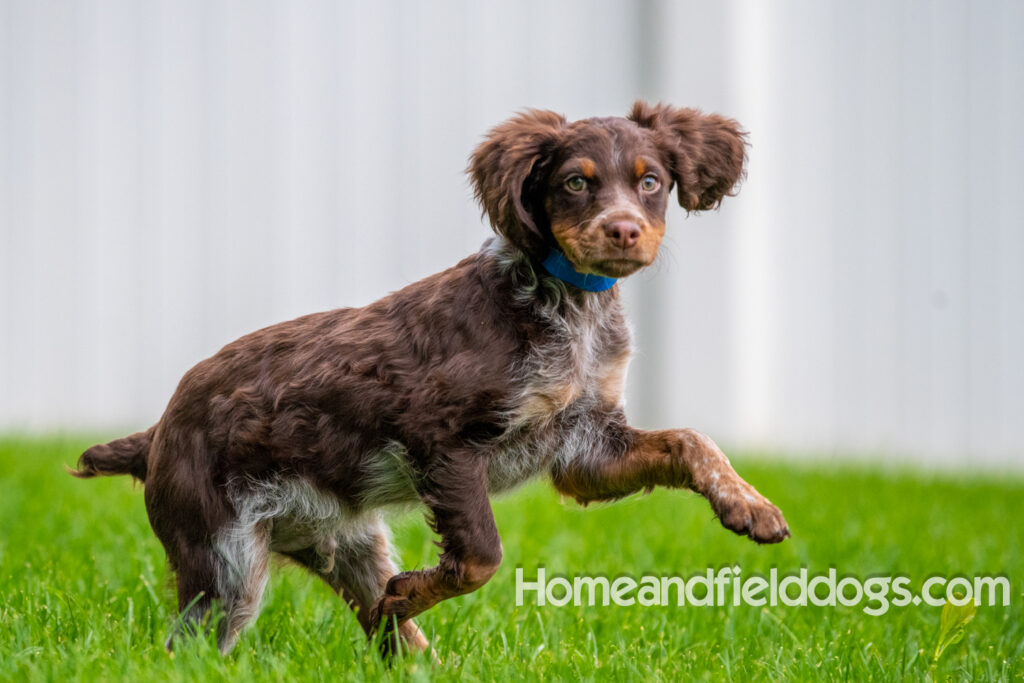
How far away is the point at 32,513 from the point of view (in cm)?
503

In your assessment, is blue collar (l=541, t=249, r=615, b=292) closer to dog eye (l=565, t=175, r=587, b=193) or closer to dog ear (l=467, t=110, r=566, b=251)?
dog ear (l=467, t=110, r=566, b=251)

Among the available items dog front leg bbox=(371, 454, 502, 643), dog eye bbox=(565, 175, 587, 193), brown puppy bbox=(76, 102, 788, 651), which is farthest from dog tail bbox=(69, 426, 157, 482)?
dog eye bbox=(565, 175, 587, 193)

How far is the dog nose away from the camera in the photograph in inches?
113

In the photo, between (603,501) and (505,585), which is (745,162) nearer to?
(603,501)

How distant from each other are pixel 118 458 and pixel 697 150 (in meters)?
1.88

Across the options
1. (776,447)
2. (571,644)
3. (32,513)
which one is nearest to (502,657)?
(571,644)

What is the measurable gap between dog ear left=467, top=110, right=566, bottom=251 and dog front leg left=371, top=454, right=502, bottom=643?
0.60 meters

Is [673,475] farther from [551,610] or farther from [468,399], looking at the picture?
[551,610]

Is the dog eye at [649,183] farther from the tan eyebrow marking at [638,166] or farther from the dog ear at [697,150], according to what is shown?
the dog ear at [697,150]

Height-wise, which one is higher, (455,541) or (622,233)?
(622,233)

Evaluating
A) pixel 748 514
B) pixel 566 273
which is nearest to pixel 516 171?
pixel 566 273

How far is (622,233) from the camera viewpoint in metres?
2.87

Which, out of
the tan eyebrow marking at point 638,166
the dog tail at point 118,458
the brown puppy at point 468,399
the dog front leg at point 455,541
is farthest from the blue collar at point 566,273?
the dog tail at point 118,458

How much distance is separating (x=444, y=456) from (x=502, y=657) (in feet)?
1.73
